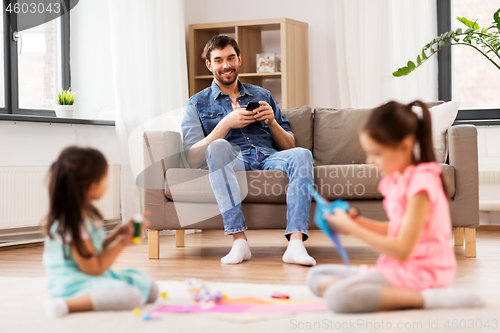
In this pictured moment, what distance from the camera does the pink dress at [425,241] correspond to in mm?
1150

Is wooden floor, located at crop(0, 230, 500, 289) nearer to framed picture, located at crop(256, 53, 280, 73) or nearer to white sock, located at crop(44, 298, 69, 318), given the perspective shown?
white sock, located at crop(44, 298, 69, 318)

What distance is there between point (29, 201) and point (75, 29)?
126cm

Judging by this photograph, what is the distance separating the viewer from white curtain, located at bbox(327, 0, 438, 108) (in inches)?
144

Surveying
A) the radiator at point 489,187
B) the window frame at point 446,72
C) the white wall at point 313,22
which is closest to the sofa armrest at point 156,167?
the white wall at point 313,22

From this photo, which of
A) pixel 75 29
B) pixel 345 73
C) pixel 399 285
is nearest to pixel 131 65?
pixel 75 29

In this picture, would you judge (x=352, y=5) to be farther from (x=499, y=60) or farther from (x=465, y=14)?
(x=499, y=60)

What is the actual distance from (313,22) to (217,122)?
1.94 meters

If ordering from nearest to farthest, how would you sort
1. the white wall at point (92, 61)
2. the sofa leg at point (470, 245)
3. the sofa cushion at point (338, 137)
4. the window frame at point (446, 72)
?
the sofa leg at point (470, 245)
the sofa cushion at point (338, 137)
the white wall at point (92, 61)
the window frame at point (446, 72)

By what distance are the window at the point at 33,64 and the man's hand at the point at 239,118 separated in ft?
4.97

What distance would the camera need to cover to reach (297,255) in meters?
2.03

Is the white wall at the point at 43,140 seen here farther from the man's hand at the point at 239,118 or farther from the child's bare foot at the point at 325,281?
the child's bare foot at the point at 325,281

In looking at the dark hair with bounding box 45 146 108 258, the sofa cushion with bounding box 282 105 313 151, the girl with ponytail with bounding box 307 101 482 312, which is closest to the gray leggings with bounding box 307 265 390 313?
the girl with ponytail with bounding box 307 101 482 312

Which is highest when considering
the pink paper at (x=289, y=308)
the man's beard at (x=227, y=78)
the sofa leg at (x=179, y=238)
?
the man's beard at (x=227, y=78)

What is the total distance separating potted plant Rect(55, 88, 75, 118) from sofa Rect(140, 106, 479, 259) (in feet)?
3.47
